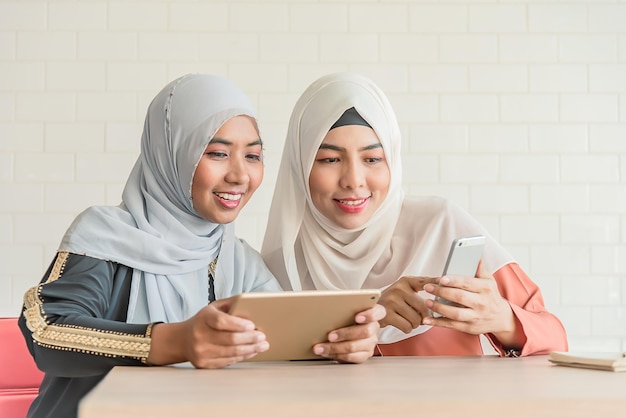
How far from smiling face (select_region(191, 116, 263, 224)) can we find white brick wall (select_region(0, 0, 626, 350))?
66.7 inches

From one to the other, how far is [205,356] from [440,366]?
469mm

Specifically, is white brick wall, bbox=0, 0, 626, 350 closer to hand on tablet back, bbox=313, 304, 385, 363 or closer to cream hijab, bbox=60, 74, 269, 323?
cream hijab, bbox=60, 74, 269, 323

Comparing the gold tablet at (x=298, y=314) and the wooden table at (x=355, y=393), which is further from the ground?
the gold tablet at (x=298, y=314)

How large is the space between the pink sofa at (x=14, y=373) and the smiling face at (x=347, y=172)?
1.10m

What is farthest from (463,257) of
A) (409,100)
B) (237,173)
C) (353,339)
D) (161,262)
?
(409,100)

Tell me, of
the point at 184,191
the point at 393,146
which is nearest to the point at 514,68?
the point at 393,146

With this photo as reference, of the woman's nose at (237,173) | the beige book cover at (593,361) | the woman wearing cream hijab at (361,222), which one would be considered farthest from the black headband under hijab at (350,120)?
the beige book cover at (593,361)

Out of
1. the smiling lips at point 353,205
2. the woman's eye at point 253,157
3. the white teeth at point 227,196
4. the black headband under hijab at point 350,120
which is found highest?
Answer: the black headband under hijab at point 350,120

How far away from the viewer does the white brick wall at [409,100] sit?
3965 mm

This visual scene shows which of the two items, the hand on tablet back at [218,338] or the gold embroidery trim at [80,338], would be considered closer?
the hand on tablet back at [218,338]

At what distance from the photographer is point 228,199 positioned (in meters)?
2.30

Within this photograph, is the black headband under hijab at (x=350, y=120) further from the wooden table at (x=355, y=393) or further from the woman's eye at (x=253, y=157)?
the wooden table at (x=355, y=393)

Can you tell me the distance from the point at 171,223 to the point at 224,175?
0.63 ft

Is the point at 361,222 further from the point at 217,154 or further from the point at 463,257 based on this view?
the point at 463,257
